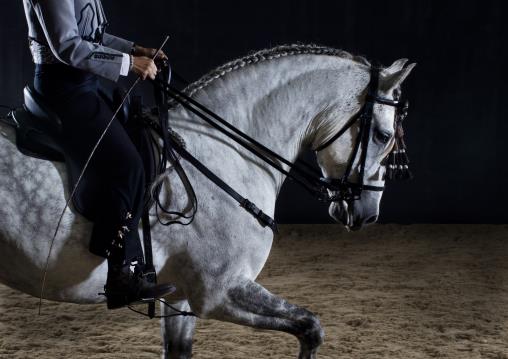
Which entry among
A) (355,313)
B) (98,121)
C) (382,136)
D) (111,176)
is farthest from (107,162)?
(355,313)

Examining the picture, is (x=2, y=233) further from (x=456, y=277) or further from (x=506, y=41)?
(x=506, y=41)

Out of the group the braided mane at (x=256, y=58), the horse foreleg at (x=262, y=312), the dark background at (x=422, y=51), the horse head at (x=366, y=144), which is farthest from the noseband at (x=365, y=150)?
the dark background at (x=422, y=51)

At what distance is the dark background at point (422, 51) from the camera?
26.3 ft

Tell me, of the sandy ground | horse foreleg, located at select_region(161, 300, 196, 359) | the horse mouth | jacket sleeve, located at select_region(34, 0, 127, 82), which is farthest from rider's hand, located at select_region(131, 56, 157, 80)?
the sandy ground

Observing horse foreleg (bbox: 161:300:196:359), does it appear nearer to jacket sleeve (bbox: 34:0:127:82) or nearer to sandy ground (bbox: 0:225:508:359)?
sandy ground (bbox: 0:225:508:359)

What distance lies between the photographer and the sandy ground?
4.14 metres

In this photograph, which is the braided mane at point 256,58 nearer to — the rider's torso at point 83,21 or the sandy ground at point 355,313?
the rider's torso at point 83,21

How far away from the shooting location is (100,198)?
246 cm

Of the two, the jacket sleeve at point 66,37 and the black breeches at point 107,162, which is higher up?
the jacket sleeve at point 66,37

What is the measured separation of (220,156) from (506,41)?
245 inches

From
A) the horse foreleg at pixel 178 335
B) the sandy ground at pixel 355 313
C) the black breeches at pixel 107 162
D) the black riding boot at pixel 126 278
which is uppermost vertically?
the black breeches at pixel 107 162

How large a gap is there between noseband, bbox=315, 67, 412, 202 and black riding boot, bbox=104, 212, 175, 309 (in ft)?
2.69

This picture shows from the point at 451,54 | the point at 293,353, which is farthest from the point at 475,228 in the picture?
the point at 293,353

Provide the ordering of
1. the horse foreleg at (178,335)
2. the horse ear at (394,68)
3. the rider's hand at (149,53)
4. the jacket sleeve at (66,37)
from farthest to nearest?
the horse foreleg at (178,335), the horse ear at (394,68), the rider's hand at (149,53), the jacket sleeve at (66,37)
